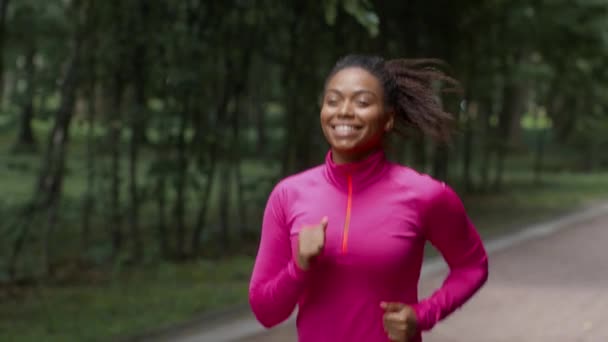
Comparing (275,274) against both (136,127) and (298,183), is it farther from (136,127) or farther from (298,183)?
(136,127)

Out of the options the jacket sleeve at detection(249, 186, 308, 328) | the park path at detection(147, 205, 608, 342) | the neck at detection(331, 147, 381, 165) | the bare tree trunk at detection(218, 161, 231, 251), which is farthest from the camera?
the bare tree trunk at detection(218, 161, 231, 251)

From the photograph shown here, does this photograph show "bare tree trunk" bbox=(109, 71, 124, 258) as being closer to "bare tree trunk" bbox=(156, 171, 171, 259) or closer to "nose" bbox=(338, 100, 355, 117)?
"bare tree trunk" bbox=(156, 171, 171, 259)

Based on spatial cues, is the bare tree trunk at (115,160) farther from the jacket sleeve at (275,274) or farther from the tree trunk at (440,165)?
the jacket sleeve at (275,274)

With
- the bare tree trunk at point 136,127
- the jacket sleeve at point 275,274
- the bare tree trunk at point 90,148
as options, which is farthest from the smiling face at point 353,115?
the bare tree trunk at point 90,148

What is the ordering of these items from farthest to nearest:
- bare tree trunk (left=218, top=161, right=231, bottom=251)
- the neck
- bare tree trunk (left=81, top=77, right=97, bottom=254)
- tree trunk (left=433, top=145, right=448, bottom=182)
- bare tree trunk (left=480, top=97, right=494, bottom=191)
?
bare tree trunk (left=480, top=97, right=494, bottom=191), tree trunk (left=433, top=145, right=448, bottom=182), bare tree trunk (left=218, top=161, right=231, bottom=251), bare tree trunk (left=81, top=77, right=97, bottom=254), the neck

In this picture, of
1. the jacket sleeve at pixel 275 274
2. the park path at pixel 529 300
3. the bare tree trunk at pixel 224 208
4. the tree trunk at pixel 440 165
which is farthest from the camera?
the tree trunk at pixel 440 165

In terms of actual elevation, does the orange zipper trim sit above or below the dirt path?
above

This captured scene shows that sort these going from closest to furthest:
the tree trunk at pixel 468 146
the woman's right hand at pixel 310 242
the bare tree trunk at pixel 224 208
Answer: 1. the woman's right hand at pixel 310 242
2. the bare tree trunk at pixel 224 208
3. the tree trunk at pixel 468 146

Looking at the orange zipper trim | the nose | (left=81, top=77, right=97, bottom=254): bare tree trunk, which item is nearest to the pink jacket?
the orange zipper trim

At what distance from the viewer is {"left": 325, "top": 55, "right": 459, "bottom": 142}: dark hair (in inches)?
132

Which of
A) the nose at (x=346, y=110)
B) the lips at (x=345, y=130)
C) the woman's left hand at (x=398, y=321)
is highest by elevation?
the nose at (x=346, y=110)

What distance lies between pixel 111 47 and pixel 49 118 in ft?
4.83

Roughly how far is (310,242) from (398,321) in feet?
1.09

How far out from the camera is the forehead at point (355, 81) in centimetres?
326
